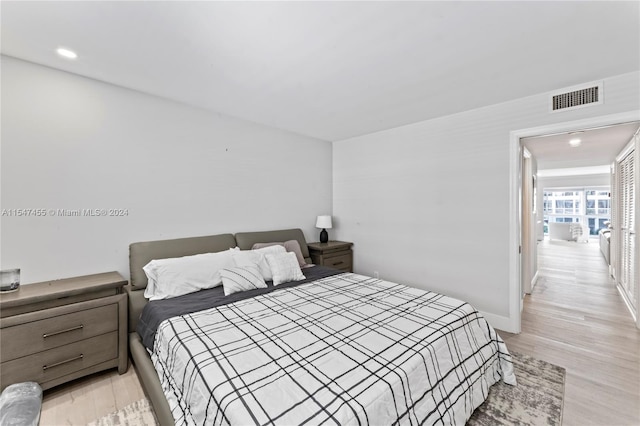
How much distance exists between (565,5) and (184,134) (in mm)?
3364

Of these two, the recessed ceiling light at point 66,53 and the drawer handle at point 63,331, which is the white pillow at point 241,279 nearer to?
the drawer handle at point 63,331

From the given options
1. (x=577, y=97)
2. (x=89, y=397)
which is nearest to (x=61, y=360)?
(x=89, y=397)

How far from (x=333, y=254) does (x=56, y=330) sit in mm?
3153

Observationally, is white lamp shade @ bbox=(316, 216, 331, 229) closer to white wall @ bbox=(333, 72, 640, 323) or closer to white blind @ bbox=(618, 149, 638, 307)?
white wall @ bbox=(333, 72, 640, 323)

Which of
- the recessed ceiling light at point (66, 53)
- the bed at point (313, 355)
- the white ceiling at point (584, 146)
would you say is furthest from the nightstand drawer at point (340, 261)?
the recessed ceiling light at point (66, 53)

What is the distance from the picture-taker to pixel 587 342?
279 cm

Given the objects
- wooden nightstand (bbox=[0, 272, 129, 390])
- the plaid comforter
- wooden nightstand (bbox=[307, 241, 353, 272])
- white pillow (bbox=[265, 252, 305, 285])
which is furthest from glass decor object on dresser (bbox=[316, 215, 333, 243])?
wooden nightstand (bbox=[0, 272, 129, 390])

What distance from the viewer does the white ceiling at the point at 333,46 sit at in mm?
1606

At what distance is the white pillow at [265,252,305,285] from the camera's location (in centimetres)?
288

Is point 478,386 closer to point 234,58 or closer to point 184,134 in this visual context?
point 234,58

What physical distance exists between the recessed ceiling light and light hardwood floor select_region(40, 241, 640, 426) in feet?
8.61

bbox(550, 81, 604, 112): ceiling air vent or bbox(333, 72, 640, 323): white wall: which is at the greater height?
bbox(550, 81, 604, 112): ceiling air vent

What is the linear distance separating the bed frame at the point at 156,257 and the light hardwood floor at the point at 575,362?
279 millimetres

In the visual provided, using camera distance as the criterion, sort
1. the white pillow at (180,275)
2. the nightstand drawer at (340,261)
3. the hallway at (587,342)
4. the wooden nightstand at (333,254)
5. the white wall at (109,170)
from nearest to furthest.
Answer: the hallway at (587,342), the white wall at (109,170), the white pillow at (180,275), the wooden nightstand at (333,254), the nightstand drawer at (340,261)
